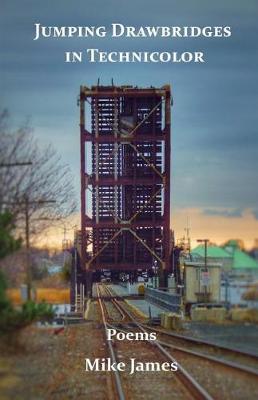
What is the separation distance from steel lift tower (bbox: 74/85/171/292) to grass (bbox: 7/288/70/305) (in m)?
0.22

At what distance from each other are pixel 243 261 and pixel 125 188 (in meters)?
1.18

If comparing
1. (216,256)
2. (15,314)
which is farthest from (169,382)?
(15,314)

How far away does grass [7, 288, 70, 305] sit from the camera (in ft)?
17.1

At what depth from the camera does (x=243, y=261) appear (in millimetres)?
5656

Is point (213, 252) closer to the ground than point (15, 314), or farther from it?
farther from it

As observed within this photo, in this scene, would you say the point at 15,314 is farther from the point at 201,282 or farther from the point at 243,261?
the point at 243,261

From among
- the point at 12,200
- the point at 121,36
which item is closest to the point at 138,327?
the point at 12,200

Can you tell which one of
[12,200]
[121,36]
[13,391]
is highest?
[121,36]

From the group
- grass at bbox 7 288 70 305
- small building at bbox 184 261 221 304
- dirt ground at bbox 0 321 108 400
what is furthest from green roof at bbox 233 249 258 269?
grass at bbox 7 288 70 305

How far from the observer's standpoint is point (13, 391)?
4992 millimetres

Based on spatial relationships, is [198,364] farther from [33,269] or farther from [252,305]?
[33,269]

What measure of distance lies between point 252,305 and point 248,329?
0.75ft

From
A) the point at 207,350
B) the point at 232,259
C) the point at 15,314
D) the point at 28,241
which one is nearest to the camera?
the point at 15,314

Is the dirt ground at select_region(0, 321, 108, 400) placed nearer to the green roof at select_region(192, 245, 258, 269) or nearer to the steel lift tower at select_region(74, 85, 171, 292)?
the steel lift tower at select_region(74, 85, 171, 292)
